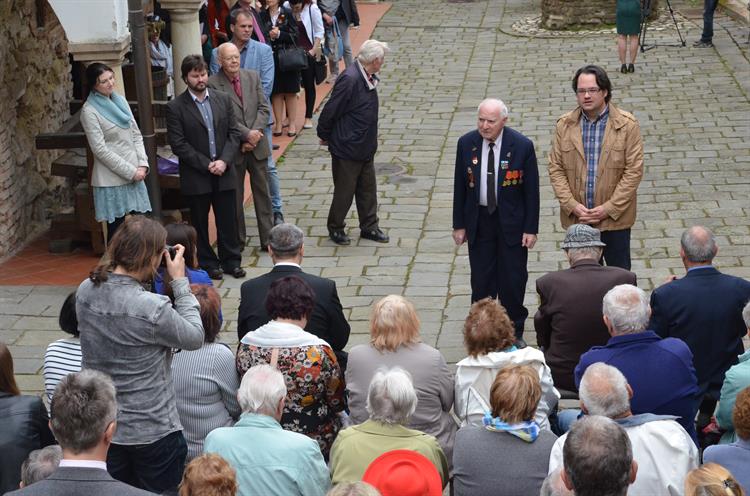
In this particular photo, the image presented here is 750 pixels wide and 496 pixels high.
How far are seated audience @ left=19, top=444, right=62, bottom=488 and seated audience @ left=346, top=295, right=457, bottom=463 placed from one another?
168 centimetres

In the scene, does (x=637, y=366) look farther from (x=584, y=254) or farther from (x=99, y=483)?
(x=99, y=483)

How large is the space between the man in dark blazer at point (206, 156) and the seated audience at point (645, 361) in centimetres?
479

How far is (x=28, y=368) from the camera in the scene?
8.56 metres

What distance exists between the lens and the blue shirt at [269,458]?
5.06 metres

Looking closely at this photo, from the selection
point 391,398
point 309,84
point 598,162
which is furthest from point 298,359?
point 309,84

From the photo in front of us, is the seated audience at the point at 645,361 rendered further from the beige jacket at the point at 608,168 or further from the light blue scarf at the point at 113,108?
the light blue scarf at the point at 113,108

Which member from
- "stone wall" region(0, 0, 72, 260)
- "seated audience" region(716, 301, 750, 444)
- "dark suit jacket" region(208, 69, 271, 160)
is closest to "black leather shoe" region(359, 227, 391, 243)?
"dark suit jacket" region(208, 69, 271, 160)

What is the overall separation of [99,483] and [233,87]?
6707mm

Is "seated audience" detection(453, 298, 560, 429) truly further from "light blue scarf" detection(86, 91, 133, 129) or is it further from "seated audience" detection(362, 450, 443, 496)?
"light blue scarf" detection(86, 91, 133, 129)

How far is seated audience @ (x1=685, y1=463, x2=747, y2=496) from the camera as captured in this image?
4184mm

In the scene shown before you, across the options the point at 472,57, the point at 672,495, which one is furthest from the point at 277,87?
the point at 672,495

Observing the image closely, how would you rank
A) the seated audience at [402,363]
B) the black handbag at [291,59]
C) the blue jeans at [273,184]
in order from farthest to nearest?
the black handbag at [291,59] < the blue jeans at [273,184] < the seated audience at [402,363]

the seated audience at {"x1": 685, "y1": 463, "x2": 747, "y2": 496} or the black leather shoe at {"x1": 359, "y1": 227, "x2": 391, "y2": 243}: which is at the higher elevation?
the seated audience at {"x1": 685, "y1": 463, "x2": 747, "y2": 496}

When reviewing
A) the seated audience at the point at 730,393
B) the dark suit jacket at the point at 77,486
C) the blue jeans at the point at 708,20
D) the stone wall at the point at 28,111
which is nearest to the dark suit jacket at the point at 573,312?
the seated audience at the point at 730,393
